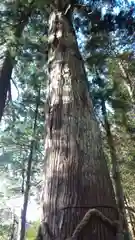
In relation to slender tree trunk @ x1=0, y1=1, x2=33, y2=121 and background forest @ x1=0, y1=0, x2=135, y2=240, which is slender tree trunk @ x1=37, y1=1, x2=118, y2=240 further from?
slender tree trunk @ x1=0, y1=1, x2=33, y2=121

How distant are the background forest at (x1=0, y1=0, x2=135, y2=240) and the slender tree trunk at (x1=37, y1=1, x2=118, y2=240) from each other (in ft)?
1.03

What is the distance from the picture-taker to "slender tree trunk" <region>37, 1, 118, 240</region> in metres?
1.09

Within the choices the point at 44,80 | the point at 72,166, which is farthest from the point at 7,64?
the point at 72,166

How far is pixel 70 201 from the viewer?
1.13 metres

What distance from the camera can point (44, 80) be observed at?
450 cm

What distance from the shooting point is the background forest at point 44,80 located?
3.74 metres

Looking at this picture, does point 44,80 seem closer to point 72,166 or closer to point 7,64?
point 7,64

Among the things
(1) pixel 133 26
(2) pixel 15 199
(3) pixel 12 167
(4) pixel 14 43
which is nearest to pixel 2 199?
(2) pixel 15 199

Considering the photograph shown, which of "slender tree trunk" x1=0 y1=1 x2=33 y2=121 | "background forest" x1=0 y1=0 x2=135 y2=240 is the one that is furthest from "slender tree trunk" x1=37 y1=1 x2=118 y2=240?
"slender tree trunk" x1=0 y1=1 x2=33 y2=121

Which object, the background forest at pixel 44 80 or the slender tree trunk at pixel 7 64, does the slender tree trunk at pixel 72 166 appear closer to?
the background forest at pixel 44 80

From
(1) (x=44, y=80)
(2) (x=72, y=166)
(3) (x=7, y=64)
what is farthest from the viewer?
(3) (x=7, y=64)

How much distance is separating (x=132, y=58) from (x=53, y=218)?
22.2 ft

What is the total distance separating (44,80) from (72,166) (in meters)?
3.42

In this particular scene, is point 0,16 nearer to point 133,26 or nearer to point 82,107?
point 133,26
